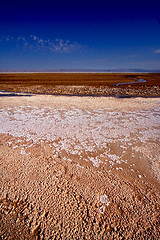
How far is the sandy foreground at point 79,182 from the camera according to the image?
1442 mm

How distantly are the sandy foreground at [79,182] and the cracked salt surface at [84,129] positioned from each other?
0.02m

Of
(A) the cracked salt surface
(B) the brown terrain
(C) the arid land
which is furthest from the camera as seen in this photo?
(C) the arid land

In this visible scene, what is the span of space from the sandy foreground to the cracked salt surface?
19 millimetres

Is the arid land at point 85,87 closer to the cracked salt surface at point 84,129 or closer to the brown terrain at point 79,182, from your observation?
the cracked salt surface at point 84,129

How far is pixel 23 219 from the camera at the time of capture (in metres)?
1.50

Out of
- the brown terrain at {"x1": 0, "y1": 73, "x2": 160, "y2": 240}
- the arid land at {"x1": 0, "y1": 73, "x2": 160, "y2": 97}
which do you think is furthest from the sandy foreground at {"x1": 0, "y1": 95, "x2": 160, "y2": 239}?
the arid land at {"x1": 0, "y1": 73, "x2": 160, "y2": 97}

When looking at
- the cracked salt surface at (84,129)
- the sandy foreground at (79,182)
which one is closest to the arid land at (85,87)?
the cracked salt surface at (84,129)

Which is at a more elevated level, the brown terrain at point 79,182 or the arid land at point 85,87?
the arid land at point 85,87

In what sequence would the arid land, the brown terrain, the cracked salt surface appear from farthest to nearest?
the arid land
the cracked salt surface
the brown terrain

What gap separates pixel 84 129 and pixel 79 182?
1806 millimetres

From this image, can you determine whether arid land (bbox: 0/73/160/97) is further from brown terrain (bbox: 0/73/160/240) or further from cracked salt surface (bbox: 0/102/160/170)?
brown terrain (bbox: 0/73/160/240)

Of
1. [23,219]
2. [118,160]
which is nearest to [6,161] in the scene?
[23,219]

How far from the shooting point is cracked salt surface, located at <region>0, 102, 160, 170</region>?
2674 mm

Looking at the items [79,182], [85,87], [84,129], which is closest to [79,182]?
[79,182]
